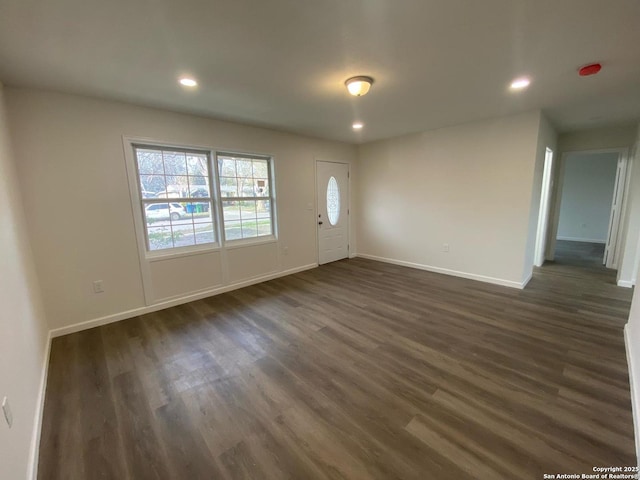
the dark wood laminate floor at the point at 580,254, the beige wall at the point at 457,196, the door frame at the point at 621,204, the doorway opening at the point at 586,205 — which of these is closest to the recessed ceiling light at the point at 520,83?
the beige wall at the point at 457,196

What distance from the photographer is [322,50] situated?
1.96 m

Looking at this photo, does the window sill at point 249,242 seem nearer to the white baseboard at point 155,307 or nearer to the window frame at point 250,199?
the window frame at point 250,199

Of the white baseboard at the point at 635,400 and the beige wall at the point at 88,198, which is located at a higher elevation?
the beige wall at the point at 88,198

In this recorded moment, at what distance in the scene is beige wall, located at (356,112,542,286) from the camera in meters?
3.67

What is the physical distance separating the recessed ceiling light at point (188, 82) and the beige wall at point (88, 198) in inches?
37.3

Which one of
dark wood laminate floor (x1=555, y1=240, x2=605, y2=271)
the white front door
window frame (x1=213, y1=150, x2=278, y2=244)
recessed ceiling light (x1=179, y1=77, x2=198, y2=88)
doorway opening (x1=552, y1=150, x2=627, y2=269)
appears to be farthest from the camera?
doorway opening (x1=552, y1=150, x2=627, y2=269)

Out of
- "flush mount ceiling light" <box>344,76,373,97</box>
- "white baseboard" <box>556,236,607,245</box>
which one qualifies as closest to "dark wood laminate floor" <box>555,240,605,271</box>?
"white baseboard" <box>556,236,607,245</box>

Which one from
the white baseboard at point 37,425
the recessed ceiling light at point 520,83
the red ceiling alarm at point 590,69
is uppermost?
the recessed ceiling light at point 520,83

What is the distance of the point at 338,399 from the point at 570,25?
9.52 ft

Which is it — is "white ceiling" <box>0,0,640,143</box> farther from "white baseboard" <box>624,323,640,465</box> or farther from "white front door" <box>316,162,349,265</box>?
"white baseboard" <box>624,323,640,465</box>

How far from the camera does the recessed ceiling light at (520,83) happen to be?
2.47 metres

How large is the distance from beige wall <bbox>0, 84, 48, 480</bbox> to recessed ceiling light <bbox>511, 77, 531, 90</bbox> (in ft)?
13.7

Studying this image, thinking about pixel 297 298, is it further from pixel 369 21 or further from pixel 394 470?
pixel 369 21

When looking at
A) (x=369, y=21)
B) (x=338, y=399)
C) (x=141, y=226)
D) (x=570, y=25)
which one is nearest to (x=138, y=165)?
(x=141, y=226)
